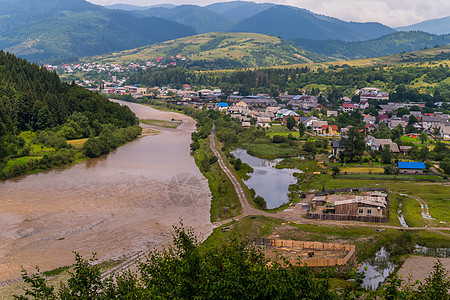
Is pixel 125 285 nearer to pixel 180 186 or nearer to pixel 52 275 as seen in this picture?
pixel 52 275

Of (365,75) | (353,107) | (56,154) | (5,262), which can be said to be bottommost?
(5,262)

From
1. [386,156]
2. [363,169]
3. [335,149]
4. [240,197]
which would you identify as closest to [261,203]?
[240,197]

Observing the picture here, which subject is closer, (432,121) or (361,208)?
(361,208)

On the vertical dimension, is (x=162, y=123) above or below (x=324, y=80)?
below

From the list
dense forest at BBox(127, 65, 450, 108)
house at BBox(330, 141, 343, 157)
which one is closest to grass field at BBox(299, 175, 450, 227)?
house at BBox(330, 141, 343, 157)

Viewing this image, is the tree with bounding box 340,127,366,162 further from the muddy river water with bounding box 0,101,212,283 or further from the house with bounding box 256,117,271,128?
the house with bounding box 256,117,271,128

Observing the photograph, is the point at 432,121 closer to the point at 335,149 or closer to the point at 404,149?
the point at 404,149

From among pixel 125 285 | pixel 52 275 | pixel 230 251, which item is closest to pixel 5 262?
pixel 52 275

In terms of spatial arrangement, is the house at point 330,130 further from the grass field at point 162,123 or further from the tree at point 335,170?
the grass field at point 162,123
